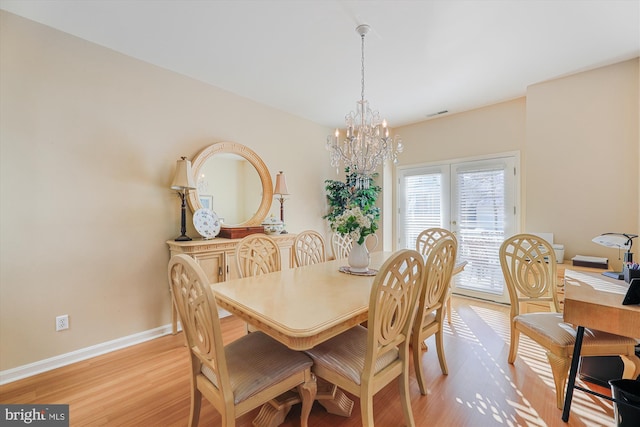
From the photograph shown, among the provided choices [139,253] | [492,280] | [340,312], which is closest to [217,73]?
[139,253]

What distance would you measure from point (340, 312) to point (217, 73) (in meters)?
2.82

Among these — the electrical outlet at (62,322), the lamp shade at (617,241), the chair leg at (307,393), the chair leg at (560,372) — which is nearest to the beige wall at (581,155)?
the lamp shade at (617,241)

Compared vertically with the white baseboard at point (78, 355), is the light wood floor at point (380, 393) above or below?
below

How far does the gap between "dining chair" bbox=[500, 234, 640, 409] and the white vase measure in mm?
1181

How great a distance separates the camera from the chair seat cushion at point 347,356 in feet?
4.45

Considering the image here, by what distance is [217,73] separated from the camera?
9.50 ft

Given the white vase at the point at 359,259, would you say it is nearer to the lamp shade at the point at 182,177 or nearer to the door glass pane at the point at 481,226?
the lamp shade at the point at 182,177

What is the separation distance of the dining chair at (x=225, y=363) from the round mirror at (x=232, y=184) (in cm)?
189

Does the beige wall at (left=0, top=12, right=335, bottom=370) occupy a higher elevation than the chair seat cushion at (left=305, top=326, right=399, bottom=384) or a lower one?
higher

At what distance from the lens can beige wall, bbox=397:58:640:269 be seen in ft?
8.73

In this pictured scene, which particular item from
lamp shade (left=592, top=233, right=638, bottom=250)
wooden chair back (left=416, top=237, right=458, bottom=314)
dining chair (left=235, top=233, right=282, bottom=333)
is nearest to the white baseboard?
dining chair (left=235, top=233, right=282, bottom=333)

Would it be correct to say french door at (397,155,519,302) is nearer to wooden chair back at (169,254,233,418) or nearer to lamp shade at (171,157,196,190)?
lamp shade at (171,157,196,190)

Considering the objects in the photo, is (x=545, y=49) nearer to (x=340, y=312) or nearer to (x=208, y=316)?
(x=340, y=312)

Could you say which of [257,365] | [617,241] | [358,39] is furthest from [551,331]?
[358,39]
